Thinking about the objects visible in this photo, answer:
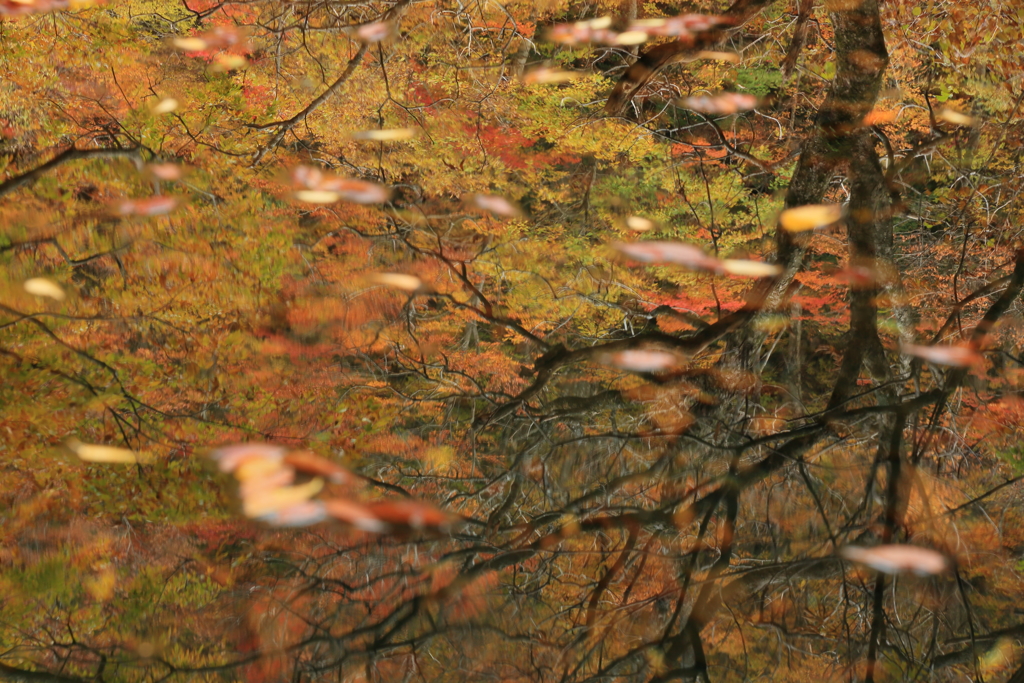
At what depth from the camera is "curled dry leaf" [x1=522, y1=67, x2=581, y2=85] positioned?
27.0ft

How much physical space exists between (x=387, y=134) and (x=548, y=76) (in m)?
1.95

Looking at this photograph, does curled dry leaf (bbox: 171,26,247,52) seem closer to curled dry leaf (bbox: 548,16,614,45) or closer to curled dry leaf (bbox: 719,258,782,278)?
curled dry leaf (bbox: 548,16,614,45)

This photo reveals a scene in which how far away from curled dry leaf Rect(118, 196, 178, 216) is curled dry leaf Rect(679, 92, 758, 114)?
5440 mm

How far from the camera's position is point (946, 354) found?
3240 mm

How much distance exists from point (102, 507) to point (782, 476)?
226cm

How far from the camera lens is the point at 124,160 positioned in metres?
6.68

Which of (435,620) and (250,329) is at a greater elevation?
(435,620)

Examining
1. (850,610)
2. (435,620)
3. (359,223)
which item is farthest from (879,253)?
(359,223)

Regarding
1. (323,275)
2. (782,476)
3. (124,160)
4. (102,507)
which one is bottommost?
(323,275)

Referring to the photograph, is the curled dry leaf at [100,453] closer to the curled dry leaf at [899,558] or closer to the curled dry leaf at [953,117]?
the curled dry leaf at [899,558]

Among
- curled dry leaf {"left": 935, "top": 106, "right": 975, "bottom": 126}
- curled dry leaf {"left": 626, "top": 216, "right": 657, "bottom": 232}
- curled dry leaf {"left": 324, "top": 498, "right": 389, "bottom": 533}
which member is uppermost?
curled dry leaf {"left": 324, "top": 498, "right": 389, "bottom": 533}

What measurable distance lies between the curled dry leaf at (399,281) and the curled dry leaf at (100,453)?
2.40 meters

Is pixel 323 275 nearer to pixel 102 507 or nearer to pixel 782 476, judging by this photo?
pixel 102 507

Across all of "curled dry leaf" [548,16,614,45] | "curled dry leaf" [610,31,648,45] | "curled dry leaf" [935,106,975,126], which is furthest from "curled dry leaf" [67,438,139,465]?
"curled dry leaf" [935,106,975,126]
